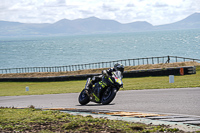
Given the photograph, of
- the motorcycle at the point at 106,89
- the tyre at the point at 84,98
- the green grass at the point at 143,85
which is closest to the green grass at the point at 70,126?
the motorcycle at the point at 106,89

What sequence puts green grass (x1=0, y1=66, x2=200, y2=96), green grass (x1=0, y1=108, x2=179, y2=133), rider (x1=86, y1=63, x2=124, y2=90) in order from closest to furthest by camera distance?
green grass (x1=0, y1=108, x2=179, y2=133) → rider (x1=86, y1=63, x2=124, y2=90) → green grass (x1=0, y1=66, x2=200, y2=96)

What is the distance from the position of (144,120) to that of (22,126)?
2.83m

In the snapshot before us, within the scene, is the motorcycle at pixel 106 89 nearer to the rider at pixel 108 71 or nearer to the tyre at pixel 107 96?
the tyre at pixel 107 96

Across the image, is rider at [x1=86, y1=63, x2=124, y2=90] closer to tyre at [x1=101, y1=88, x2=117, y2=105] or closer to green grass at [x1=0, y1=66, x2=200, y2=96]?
tyre at [x1=101, y1=88, x2=117, y2=105]

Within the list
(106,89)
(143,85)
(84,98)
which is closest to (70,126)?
(106,89)

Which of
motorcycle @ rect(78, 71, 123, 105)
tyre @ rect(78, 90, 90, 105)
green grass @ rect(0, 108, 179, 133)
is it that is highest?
motorcycle @ rect(78, 71, 123, 105)

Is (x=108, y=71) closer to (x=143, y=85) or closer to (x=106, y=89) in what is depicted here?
(x=106, y=89)

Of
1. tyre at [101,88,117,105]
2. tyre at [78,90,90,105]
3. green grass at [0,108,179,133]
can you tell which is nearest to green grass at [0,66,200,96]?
tyre at [78,90,90,105]

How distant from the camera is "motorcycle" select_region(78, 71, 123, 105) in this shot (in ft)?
38.6

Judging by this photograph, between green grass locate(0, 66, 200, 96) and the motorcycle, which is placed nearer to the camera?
the motorcycle

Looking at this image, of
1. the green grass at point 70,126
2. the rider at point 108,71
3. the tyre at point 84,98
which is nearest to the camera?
the green grass at point 70,126

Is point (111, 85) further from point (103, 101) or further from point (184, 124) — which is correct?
point (184, 124)

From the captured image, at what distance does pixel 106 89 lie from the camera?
12.2 meters

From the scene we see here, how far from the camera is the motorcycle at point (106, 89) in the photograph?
1177 centimetres
